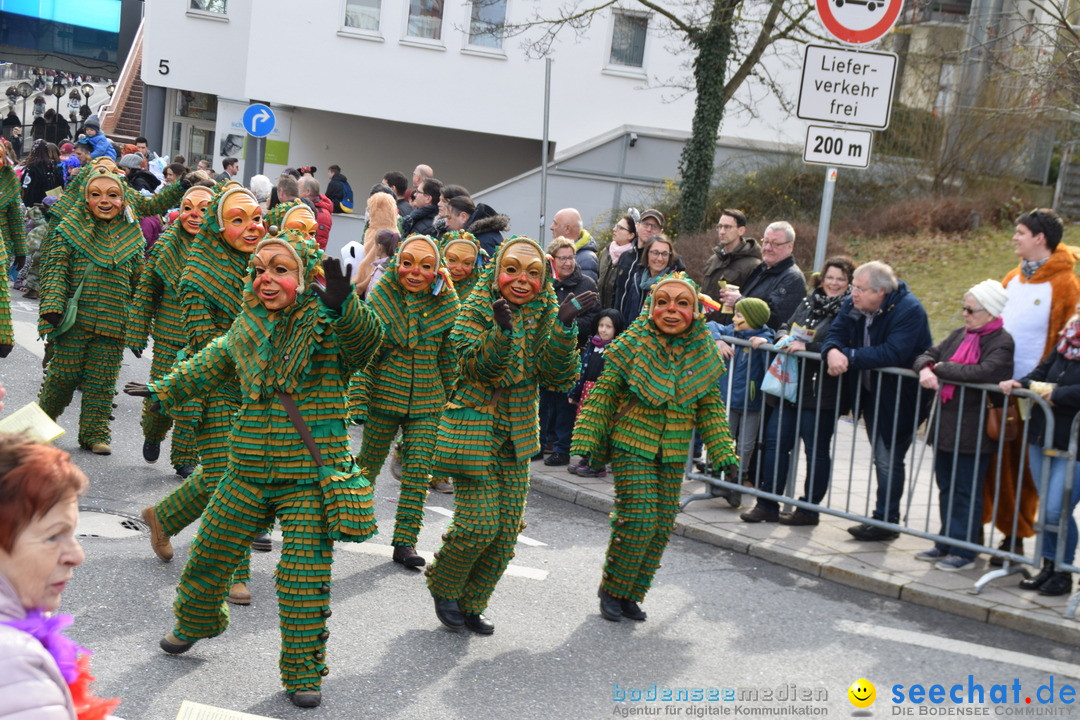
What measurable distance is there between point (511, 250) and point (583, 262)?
4117mm

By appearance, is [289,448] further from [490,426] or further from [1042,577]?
[1042,577]

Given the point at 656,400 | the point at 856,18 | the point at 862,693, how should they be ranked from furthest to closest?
the point at 856,18
the point at 656,400
the point at 862,693

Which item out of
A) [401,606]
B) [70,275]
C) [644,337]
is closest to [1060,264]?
[644,337]

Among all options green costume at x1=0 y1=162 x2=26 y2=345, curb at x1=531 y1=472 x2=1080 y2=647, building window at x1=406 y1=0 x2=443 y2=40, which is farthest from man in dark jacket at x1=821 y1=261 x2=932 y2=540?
building window at x1=406 y1=0 x2=443 y2=40

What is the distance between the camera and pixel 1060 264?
25.7 feet

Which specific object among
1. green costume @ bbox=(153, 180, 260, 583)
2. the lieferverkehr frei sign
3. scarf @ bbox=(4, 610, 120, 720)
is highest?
the lieferverkehr frei sign

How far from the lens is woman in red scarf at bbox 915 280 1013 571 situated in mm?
7461

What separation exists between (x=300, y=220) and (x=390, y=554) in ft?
6.95

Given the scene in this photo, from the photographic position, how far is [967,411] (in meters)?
7.55

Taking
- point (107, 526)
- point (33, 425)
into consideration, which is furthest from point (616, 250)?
point (33, 425)

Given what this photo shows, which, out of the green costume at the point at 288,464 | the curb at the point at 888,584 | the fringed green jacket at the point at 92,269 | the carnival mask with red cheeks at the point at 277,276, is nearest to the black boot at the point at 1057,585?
the curb at the point at 888,584

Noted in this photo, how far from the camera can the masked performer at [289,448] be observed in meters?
5.10

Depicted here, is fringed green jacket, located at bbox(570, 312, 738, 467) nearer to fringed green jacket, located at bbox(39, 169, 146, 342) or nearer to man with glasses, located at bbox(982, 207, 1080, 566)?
man with glasses, located at bbox(982, 207, 1080, 566)

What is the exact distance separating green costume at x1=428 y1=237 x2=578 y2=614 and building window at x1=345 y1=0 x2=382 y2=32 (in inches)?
908
